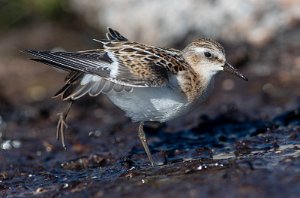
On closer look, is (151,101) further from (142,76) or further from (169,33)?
(169,33)

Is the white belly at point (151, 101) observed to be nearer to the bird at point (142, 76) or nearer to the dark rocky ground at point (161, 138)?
the bird at point (142, 76)

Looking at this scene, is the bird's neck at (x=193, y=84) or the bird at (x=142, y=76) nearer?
the bird at (x=142, y=76)

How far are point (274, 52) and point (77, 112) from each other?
331 cm

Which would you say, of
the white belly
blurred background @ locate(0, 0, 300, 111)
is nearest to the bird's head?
the white belly

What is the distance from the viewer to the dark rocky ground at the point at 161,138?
695 centimetres

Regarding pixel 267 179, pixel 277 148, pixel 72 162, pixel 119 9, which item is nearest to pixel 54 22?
pixel 119 9

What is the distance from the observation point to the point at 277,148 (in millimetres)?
8328

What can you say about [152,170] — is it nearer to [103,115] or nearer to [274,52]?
[103,115]

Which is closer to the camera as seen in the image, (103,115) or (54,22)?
(103,115)

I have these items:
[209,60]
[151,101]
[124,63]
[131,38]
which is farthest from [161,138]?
[131,38]

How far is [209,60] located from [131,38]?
5499 mm

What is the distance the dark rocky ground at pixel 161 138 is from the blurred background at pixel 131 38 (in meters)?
0.02

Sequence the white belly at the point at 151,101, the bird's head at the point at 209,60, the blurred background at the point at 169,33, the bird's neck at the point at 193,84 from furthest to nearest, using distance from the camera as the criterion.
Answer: the blurred background at the point at 169,33
the bird's head at the point at 209,60
the bird's neck at the point at 193,84
the white belly at the point at 151,101

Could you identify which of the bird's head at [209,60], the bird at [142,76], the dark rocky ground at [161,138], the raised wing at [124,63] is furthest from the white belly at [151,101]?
the dark rocky ground at [161,138]
